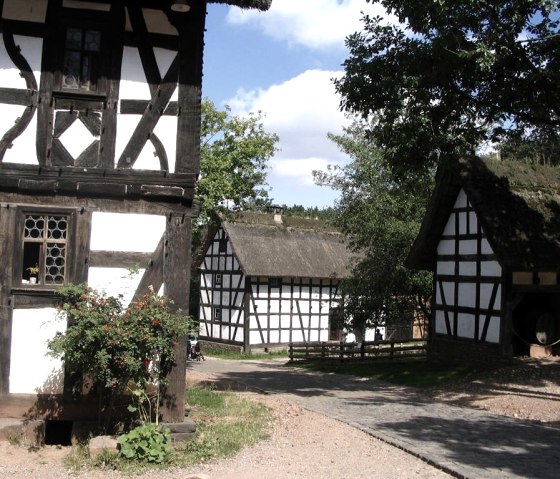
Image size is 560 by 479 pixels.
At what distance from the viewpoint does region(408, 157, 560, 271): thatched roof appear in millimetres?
18719

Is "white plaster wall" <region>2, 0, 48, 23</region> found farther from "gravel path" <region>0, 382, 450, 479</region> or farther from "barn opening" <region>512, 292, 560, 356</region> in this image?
"barn opening" <region>512, 292, 560, 356</region>

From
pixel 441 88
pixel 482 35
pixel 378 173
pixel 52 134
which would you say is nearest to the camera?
pixel 52 134

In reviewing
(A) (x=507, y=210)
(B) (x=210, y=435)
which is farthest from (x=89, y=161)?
(A) (x=507, y=210)

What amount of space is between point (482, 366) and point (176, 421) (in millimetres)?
12644

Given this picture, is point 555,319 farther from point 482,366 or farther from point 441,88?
point 441,88

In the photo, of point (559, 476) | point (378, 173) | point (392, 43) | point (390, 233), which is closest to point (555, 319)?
point (390, 233)

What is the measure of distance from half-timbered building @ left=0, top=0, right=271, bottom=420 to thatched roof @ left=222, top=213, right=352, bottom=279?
24.0 meters

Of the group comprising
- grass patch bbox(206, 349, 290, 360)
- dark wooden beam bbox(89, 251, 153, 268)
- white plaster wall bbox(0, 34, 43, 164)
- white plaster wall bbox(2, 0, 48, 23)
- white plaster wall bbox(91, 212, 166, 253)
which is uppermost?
white plaster wall bbox(2, 0, 48, 23)

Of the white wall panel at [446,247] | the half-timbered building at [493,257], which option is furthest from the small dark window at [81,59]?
the white wall panel at [446,247]

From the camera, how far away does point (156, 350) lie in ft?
31.0

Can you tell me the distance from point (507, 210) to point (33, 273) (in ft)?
47.7

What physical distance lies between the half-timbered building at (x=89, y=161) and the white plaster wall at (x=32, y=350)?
16 millimetres

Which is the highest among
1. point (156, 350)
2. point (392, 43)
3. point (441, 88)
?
point (392, 43)

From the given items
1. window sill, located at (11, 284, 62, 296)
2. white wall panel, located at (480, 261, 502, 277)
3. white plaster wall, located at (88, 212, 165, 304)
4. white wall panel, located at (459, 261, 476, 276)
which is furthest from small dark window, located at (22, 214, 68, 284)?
white wall panel, located at (459, 261, 476, 276)
